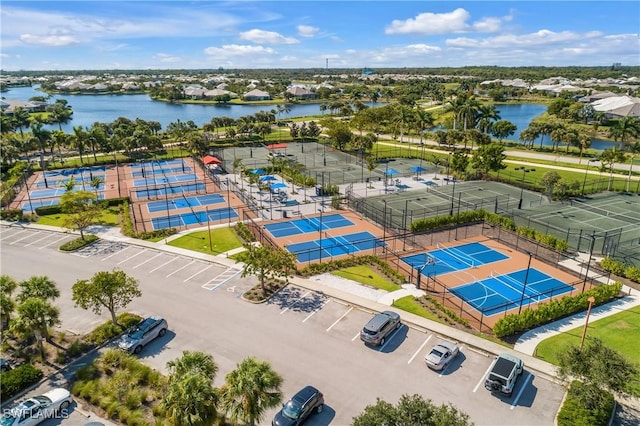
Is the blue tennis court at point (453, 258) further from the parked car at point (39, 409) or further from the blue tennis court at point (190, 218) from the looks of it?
the parked car at point (39, 409)

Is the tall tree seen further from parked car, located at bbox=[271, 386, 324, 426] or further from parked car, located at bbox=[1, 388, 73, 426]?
parked car, located at bbox=[271, 386, 324, 426]

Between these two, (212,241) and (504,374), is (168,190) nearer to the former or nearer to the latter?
(212,241)

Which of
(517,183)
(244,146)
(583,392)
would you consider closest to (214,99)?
(244,146)

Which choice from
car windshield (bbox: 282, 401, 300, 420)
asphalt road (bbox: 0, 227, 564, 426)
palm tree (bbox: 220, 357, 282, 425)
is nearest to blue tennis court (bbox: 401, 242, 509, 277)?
asphalt road (bbox: 0, 227, 564, 426)

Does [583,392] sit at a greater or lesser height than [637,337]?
greater

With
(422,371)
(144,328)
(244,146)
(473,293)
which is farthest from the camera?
(244,146)

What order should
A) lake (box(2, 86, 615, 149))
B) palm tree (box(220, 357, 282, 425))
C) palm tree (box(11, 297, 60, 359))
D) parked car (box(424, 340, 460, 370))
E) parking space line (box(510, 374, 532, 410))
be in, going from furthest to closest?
lake (box(2, 86, 615, 149)) → parked car (box(424, 340, 460, 370)) → palm tree (box(11, 297, 60, 359)) → parking space line (box(510, 374, 532, 410)) → palm tree (box(220, 357, 282, 425))

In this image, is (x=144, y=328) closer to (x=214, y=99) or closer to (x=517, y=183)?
(x=517, y=183)
